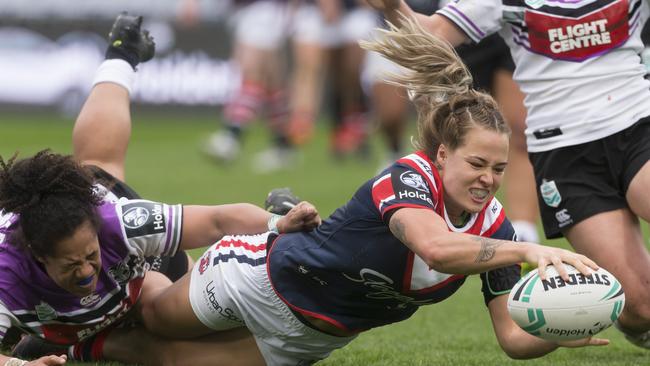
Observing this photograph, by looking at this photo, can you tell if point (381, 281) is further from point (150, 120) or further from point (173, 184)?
point (150, 120)

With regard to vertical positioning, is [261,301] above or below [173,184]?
above

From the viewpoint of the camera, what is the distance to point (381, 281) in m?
4.13

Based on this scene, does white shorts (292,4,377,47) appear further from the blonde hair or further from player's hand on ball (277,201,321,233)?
player's hand on ball (277,201,321,233)

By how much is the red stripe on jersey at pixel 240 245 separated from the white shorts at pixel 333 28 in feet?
27.5

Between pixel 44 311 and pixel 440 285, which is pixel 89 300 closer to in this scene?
pixel 44 311

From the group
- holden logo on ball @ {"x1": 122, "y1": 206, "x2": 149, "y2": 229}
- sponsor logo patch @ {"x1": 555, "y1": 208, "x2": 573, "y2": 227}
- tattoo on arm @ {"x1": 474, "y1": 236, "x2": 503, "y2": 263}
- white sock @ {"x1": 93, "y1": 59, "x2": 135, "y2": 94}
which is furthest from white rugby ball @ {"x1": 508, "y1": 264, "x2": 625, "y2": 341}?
white sock @ {"x1": 93, "y1": 59, "x2": 135, "y2": 94}

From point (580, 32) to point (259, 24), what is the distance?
25.1 feet

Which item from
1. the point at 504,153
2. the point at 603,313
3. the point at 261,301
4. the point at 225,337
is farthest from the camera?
the point at 225,337

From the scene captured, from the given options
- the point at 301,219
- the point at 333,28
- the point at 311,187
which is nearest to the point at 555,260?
the point at 301,219

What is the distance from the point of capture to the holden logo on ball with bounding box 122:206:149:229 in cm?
439

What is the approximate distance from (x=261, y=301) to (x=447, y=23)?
1538mm

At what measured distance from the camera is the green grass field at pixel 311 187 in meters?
5.00

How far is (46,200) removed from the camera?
163 inches

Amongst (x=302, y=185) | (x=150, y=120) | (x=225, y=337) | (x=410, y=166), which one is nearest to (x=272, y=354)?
(x=225, y=337)
